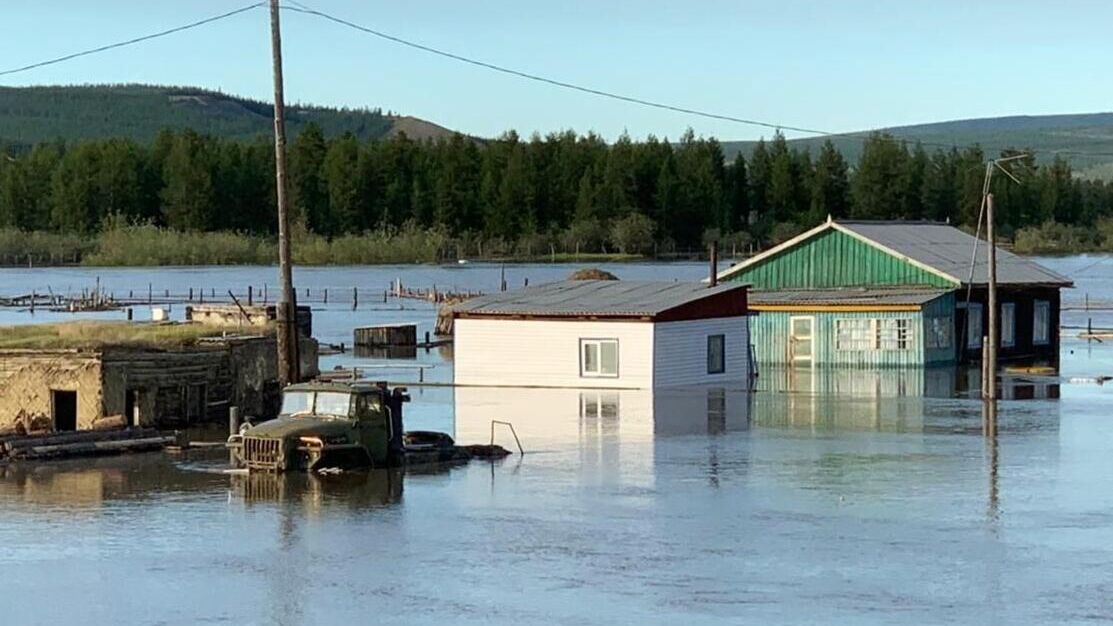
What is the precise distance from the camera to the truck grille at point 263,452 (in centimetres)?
3416

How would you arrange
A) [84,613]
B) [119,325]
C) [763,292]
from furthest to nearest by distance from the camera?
1. [763,292]
2. [119,325]
3. [84,613]

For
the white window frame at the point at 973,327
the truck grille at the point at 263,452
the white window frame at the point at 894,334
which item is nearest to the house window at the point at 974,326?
the white window frame at the point at 973,327

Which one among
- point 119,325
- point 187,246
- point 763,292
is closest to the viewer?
point 119,325

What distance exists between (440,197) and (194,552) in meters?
154

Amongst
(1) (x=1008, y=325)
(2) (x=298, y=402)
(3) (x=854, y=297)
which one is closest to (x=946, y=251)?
(1) (x=1008, y=325)

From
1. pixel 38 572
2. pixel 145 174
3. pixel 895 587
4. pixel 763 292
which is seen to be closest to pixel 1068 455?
pixel 895 587

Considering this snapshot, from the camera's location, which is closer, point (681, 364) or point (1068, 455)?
point (1068, 455)

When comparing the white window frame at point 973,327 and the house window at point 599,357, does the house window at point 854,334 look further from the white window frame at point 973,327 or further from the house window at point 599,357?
the house window at point 599,357

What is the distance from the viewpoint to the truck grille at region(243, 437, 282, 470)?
34.2 metres

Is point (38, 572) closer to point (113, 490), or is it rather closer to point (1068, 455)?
point (113, 490)

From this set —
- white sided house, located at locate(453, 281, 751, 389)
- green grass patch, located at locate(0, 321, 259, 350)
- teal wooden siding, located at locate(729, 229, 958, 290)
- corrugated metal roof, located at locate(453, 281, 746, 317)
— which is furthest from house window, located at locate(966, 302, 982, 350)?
green grass patch, located at locate(0, 321, 259, 350)

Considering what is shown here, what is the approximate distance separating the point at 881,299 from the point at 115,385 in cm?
2547

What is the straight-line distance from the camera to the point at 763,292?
61.8 meters

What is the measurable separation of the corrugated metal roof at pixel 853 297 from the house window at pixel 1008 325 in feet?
17.4
